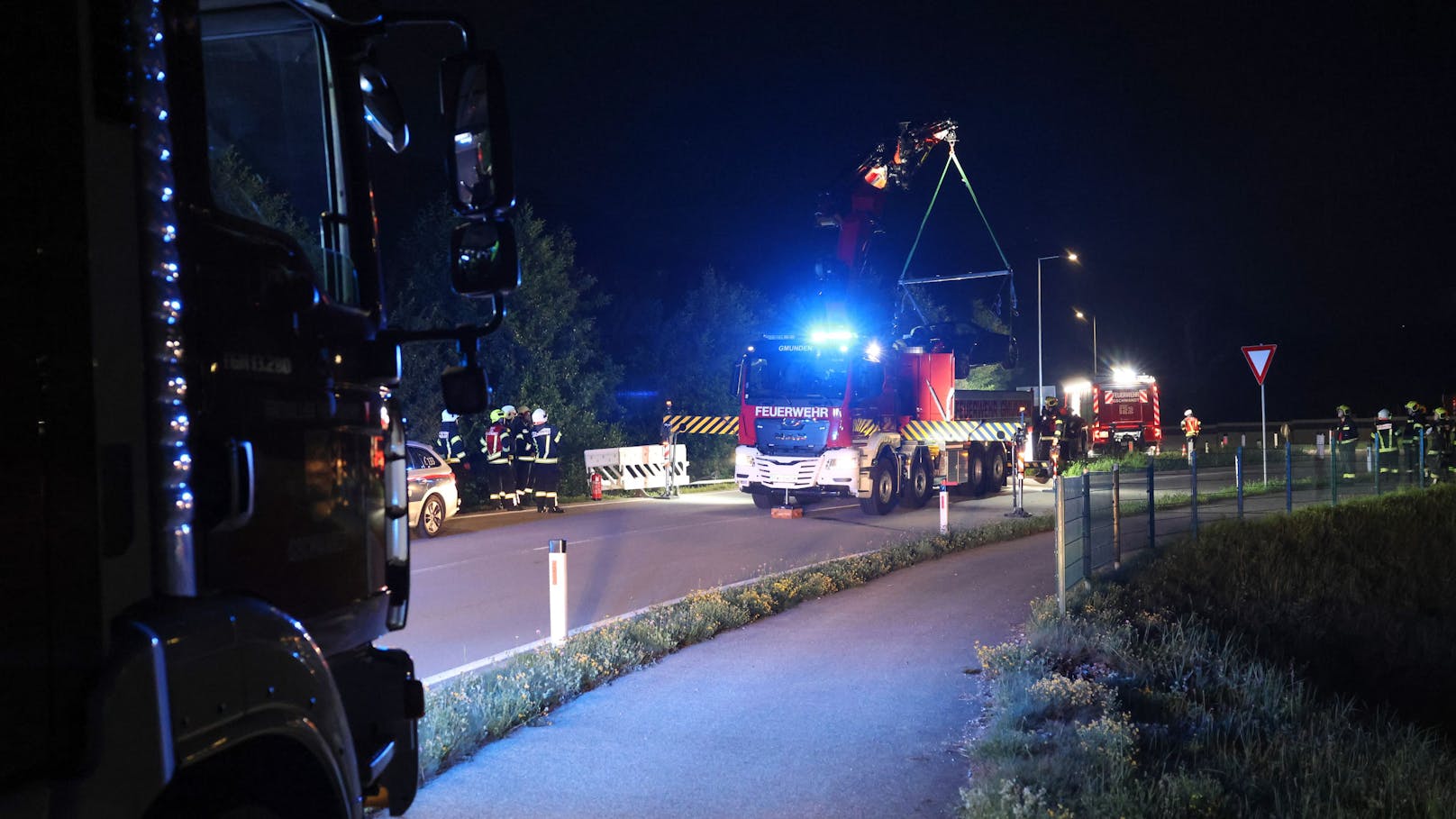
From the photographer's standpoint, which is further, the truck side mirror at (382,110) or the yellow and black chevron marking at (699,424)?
the yellow and black chevron marking at (699,424)

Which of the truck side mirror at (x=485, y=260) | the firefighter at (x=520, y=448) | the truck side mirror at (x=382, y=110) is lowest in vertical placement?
the firefighter at (x=520, y=448)

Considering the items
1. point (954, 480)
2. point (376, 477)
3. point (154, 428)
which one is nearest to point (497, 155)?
point (376, 477)

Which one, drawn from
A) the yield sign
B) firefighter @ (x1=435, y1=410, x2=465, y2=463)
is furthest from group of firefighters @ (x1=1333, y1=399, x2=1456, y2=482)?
firefighter @ (x1=435, y1=410, x2=465, y2=463)

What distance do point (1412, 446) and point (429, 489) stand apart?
1986cm

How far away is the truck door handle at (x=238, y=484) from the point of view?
2.81 meters

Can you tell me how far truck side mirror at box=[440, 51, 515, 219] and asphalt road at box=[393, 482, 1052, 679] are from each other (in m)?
5.46

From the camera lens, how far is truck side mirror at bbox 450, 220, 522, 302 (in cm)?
363

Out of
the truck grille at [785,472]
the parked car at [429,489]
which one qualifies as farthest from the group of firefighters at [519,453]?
the truck grille at [785,472]

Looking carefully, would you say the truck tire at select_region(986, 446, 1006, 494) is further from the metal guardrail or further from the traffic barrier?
the traffic barrier

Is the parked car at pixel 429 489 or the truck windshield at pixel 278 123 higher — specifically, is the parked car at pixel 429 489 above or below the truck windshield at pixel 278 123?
below

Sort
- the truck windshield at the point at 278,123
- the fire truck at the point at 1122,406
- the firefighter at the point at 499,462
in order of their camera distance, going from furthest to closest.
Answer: the fire truck at the point at 1122,406
the firefighter at the point at 499,462
the truck windshield at the point at 278,123

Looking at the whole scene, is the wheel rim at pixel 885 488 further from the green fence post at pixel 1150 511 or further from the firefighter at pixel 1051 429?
the firefighter at pixel 1051 429

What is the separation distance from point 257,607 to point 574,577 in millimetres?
10591

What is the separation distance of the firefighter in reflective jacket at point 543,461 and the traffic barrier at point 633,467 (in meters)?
3.83
